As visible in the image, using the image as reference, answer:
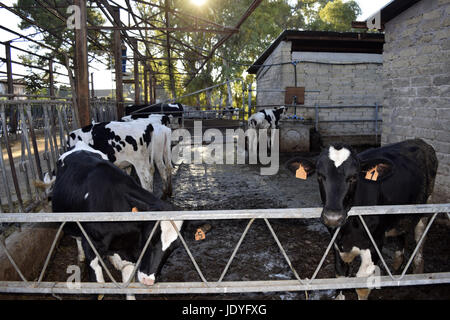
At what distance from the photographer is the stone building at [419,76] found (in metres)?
5.30

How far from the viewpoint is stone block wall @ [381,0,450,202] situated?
5.30m

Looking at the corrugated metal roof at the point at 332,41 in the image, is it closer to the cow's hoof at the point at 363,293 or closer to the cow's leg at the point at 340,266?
the cow's leg at the point at 340,266

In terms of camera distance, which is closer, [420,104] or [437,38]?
[437,38]

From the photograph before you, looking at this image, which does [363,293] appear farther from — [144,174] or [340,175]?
[144,174]

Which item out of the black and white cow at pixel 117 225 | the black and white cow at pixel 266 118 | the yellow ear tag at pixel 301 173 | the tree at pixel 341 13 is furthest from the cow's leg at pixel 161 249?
the tree at pixel 341 13

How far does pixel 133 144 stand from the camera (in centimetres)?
629

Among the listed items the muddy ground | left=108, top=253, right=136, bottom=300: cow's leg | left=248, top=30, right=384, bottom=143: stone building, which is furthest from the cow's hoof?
left=248, top=30, right=384, bottom=143: stone building

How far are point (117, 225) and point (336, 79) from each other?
13147 millimetres

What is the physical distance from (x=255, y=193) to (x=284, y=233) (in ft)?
7.26

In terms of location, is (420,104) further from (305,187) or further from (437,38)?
(305,187)

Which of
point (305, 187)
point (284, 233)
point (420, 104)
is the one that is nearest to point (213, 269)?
point (284, 233)

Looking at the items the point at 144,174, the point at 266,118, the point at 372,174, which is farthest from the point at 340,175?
the point at 266,118

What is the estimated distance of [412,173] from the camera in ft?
12.5

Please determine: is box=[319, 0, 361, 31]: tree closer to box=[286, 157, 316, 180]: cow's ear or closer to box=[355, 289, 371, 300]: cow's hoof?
box=[286, 157, 316, 180]: cow's ear
